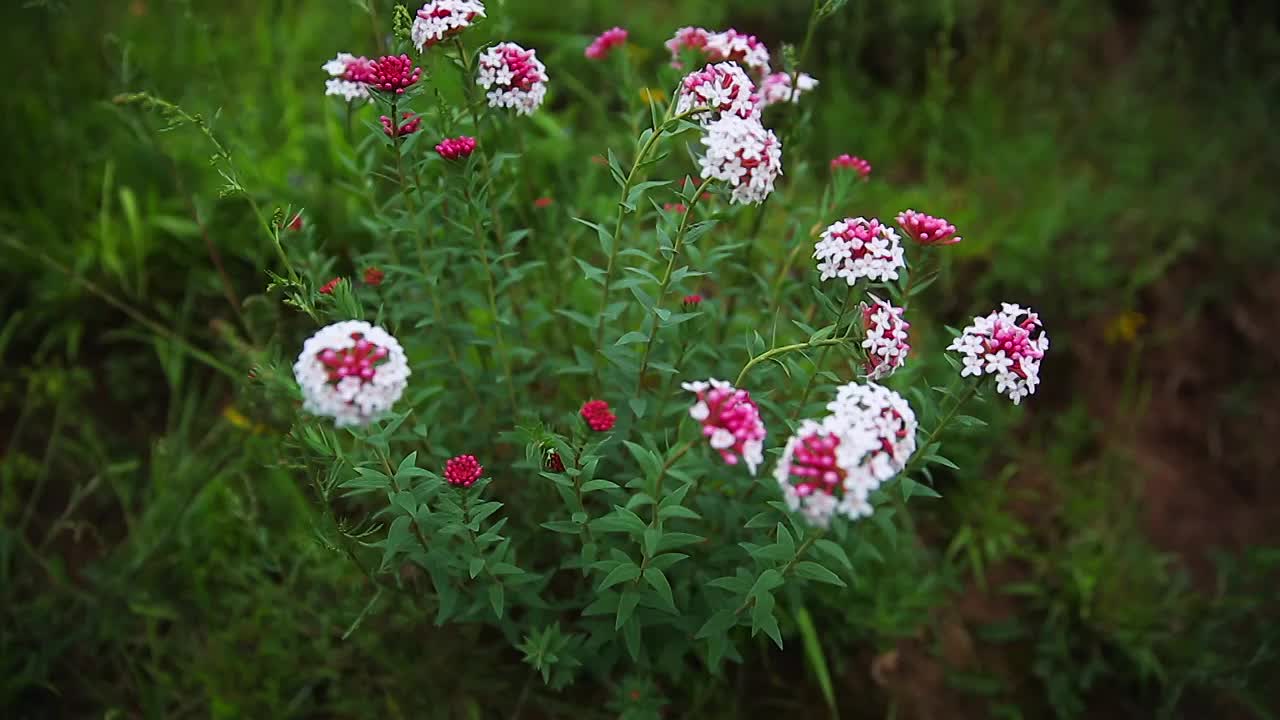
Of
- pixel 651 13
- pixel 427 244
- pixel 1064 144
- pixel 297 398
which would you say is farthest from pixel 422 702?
pixel 1064 144

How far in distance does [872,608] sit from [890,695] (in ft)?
1.05

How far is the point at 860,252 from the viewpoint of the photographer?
2.05 metres

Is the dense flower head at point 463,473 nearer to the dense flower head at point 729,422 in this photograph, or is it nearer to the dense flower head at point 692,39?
the dense flower head at point 729,422

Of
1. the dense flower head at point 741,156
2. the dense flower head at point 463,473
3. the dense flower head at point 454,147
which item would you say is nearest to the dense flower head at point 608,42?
the dense flower head at point 454,147

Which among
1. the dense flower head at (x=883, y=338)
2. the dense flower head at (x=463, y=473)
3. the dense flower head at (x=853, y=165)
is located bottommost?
the dense flower head at (x=463, y=473)

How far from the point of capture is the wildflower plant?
196 centimetres

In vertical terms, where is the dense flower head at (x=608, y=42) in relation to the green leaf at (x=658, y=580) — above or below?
above

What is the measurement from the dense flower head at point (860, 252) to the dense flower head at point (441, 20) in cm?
102

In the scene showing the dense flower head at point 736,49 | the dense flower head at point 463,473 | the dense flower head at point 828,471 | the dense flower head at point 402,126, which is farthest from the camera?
the dense flower head at point 736,49

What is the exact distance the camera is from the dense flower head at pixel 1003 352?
79.0 inches

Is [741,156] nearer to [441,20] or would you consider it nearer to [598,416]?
[598,416]

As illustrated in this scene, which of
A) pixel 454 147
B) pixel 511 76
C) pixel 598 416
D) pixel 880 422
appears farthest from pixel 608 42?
pixel 880 422

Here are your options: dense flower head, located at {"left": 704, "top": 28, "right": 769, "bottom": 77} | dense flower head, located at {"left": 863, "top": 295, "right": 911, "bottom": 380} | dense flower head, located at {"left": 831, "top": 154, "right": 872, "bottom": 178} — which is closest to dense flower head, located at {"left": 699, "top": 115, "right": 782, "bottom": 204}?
dense flower head, located at {"left": 863, "top": 295, "right": 911, "bottom": 380}

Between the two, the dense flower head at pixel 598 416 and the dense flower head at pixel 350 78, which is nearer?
the dense flower head at pixel 598 416
